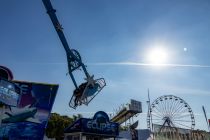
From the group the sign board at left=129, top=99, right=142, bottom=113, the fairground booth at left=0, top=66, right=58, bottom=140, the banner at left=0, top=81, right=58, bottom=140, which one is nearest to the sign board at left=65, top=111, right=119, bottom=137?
the fairground booth at left=0, top=66, right=58, bottom=140

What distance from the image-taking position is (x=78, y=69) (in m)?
41.0

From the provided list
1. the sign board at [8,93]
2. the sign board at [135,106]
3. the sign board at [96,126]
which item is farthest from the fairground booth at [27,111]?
the sign board at [135,106]

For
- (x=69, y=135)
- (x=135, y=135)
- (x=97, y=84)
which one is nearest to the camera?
(x=69, y=135)

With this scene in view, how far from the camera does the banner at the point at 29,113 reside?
3322cm

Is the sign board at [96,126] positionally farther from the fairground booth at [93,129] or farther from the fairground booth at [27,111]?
the fairground booth at [27,111]

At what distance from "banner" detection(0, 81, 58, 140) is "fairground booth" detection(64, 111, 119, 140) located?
9731mm

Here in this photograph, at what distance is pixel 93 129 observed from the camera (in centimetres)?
2709

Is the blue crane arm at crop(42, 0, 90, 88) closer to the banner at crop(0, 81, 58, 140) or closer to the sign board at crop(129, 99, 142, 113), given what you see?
the banner at crop(0, 81, 58, 140)

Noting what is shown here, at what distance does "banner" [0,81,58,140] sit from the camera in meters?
33.2

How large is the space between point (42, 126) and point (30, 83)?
7359mm

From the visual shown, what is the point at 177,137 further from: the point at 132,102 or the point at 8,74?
the point at 132,102

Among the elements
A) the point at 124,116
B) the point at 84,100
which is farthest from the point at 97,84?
the point at 124,116

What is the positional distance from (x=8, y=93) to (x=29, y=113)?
13.6 meters

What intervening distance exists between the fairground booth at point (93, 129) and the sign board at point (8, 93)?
7.64m
